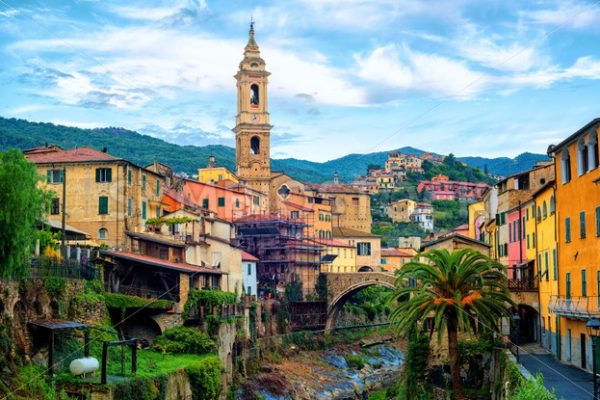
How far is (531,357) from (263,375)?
29.9 m

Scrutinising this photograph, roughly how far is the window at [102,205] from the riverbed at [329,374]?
15545 millimetres

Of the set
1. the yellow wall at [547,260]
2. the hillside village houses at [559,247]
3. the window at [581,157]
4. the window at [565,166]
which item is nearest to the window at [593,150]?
the hillside village houses at [559,247]

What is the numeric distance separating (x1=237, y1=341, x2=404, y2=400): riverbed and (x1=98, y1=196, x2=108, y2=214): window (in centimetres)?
1555

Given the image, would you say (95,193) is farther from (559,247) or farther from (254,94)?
(254,94)

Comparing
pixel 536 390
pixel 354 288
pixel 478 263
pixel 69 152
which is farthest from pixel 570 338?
pixel 354 288

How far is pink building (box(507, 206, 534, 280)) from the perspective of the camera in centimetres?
5797

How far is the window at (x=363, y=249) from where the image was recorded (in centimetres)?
12488

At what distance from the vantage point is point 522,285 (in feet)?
181

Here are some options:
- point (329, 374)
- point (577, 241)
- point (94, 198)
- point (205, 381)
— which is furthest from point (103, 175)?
point (577, 241)

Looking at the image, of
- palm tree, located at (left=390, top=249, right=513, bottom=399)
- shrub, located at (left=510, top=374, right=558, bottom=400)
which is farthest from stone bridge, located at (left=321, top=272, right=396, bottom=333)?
shrub, located at (left=510, top=374, right=558, bottom=400)

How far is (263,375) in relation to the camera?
73375mm

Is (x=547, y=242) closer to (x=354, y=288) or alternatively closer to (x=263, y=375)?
(x=263, y=375)

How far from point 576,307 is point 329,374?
4571 cm

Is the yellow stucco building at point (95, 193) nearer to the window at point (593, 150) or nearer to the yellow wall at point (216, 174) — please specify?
the window at point (593, 150)
